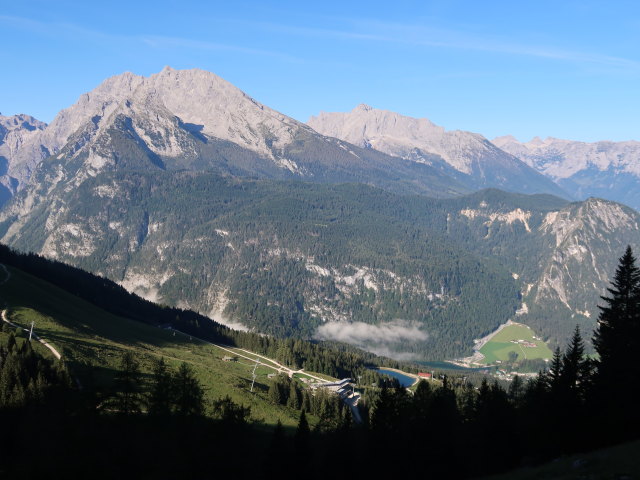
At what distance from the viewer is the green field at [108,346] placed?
11312 centimetres

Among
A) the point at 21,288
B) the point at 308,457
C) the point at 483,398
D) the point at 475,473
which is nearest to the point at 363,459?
the point at 308,457

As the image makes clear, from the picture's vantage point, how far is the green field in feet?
371

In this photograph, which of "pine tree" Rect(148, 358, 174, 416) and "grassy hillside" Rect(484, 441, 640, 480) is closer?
"grassy hillside" Rect(484, 441, 640, 480)

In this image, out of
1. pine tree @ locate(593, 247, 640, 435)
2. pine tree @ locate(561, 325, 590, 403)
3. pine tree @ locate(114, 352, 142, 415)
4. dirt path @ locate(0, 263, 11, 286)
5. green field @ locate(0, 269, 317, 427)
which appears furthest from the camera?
dirt path @ locate(0, 263, 11, 286)

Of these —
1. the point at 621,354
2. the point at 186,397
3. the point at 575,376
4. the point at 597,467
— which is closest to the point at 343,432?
the point at 186,397

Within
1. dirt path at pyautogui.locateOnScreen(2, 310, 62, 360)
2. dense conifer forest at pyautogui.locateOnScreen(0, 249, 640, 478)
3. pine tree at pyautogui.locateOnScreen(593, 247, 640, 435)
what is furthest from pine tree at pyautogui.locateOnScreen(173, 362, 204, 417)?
pine tree at pyautogui.locateOnScreen(593, 247, 640, 435)

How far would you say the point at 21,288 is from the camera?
154 metres

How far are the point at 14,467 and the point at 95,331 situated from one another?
3581 inches

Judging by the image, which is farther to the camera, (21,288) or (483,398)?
(21,288)

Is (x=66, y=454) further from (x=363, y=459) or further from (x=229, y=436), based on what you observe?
(x=363, y=459)

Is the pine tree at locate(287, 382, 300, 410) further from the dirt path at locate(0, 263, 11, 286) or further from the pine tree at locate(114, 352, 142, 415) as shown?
the dirt path at locate(0, 263, 11, 286)

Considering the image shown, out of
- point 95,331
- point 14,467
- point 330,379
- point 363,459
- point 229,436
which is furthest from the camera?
point 330,379

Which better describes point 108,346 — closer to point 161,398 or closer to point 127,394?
point 127,394

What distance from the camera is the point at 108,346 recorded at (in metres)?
130
